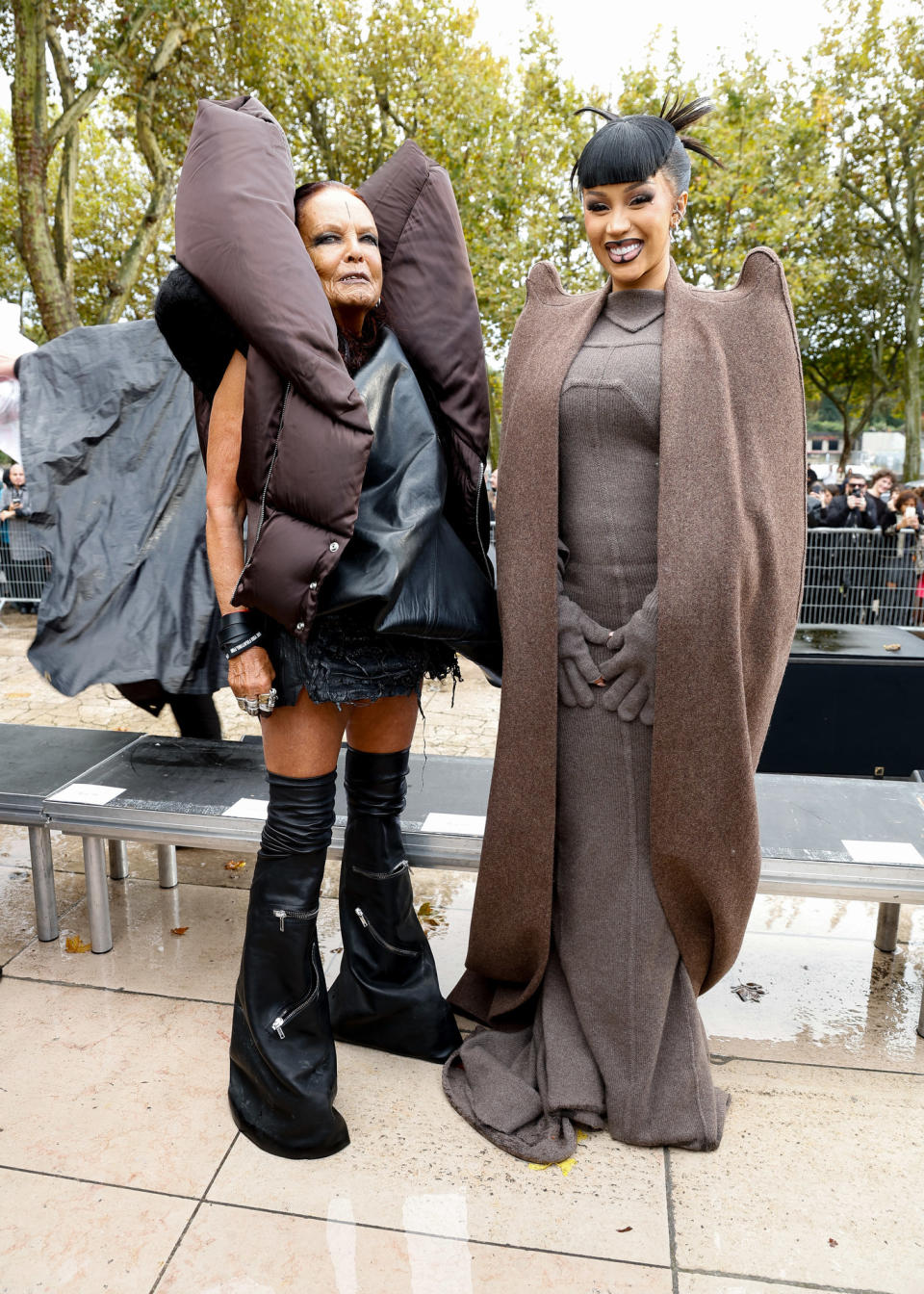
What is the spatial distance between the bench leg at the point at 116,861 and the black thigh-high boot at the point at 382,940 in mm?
1457

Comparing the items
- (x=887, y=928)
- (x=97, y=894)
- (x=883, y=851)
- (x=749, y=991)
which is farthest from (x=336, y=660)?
(x=887, y=928)

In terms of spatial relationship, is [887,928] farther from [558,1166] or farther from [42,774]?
[42,774]

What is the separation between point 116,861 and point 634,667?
2.51m

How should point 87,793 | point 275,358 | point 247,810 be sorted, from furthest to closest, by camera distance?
point 87,793
point 247,810
point 275,358

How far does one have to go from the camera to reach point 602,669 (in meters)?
2.17

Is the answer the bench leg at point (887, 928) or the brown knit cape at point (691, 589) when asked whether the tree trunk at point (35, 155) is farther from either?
the bench leg at point (887, 928)

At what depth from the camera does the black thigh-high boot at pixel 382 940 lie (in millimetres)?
2480

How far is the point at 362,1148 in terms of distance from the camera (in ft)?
7.48

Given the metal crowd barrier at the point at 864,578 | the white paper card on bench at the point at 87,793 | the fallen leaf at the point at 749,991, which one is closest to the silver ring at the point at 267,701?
the white paper card on bench at the point at 87,793

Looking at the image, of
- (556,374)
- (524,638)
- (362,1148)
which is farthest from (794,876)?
(556,374)

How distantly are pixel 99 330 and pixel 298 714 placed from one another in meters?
2.04

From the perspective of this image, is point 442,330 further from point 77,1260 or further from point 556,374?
point 77,1260

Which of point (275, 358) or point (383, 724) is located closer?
point (275, 358)

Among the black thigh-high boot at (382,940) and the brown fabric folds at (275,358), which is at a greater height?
the brown fabric folds at (275,358)
